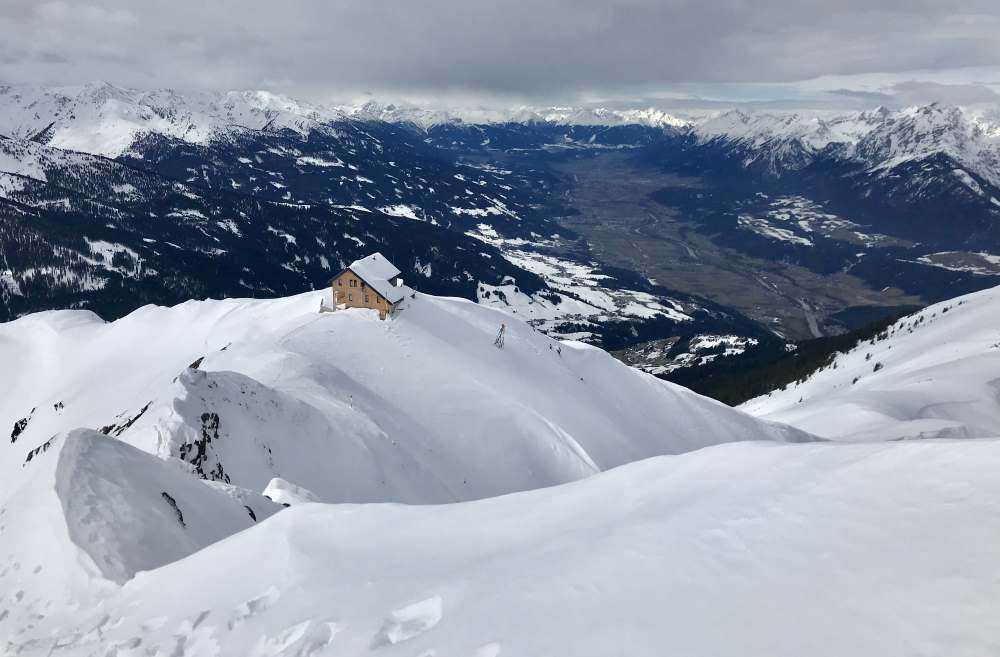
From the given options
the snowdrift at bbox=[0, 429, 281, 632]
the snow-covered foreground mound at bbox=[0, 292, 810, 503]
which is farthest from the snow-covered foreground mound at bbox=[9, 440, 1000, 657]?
the snow-covered foreground mound at bbox=[0, 292, 810, 503]

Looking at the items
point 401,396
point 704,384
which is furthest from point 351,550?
point 704,384

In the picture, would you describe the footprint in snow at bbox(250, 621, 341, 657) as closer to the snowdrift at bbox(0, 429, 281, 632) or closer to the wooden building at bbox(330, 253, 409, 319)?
the snowdrift at bbox(0, 429, 281, 632)

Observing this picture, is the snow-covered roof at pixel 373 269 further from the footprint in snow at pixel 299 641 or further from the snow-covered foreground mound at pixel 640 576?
the footprint in snow at pixel 299 641

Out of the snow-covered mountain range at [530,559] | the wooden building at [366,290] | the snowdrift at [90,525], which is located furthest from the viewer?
the wooden building at [366,290]

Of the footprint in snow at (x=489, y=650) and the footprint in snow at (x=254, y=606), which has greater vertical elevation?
the footprint in snow at (x=489, y=650)

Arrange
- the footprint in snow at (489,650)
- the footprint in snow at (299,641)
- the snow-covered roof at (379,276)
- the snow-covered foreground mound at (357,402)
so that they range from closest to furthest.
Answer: the footprint in snow at (489,650) → the footprint in snow at (299,641) → the snow-covered foreground mound at (357,402) → the snow-covered roof at (379,276)

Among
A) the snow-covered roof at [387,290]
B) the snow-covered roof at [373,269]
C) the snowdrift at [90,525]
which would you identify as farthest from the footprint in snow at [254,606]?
the snow-covered roof at [373,269]

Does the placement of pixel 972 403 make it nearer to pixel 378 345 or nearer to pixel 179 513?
pixel 378 345
